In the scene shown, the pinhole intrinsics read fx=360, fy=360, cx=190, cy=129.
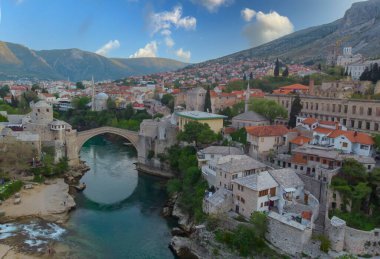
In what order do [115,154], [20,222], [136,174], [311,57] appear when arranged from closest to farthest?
→ [20,222], [136,174], [115,154], [311,57]

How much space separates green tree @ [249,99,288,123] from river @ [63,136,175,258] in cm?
1015

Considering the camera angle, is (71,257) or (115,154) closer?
(71,257)

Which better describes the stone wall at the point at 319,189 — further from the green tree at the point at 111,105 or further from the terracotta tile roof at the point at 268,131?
the green tree at the point at 111,105

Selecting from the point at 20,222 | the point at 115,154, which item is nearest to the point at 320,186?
the point at 20,222

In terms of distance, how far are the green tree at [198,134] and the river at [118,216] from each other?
4345 millimetres

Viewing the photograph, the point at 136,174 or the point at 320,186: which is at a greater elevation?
the point at 320,186

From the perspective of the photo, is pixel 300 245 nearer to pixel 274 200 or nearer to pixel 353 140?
pixel 274 200

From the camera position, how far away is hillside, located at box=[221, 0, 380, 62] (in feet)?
264

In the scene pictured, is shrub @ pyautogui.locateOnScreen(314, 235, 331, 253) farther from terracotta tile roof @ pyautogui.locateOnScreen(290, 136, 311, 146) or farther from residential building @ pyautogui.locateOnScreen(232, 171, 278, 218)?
terracotta tile roof @ pyautogui.locateOnScreen(290, 136, 311, 146)

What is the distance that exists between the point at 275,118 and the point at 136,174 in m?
12.7

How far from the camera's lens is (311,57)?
9050cm

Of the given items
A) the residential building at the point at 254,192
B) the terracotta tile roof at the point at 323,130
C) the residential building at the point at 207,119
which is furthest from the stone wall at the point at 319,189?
the residential building at the point at 207,119

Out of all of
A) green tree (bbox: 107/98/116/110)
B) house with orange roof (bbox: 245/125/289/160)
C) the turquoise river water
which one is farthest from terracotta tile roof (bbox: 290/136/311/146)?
green tree (bbox: 107/98/116/110)

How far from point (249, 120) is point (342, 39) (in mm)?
71490
